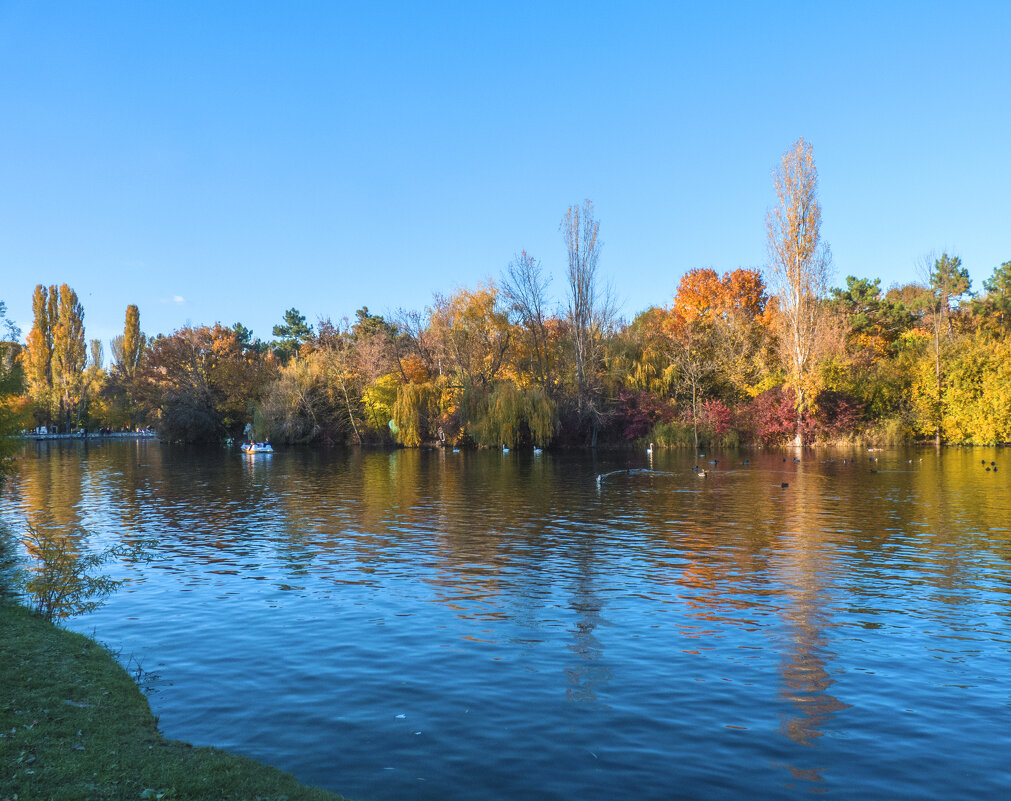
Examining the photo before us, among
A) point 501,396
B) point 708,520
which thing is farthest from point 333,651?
point 501,396

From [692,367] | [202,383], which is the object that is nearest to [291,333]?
[202,383]

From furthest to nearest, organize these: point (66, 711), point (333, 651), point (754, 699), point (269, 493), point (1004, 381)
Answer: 1. point (1004, 381)
2. point (269, 493)
3. point (333, 651)
4. point (754, 699)
5. point (66, 711)

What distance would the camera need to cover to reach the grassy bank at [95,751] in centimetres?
576

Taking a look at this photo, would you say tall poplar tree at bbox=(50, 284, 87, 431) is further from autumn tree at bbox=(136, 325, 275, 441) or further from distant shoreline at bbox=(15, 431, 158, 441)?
autumn tree at bbox=(136, 325, 275, 441)

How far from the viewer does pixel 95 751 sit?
253 inches

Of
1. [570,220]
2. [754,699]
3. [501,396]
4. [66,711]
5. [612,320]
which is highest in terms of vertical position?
[570,220]

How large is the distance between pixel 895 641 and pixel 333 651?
863 centimetres

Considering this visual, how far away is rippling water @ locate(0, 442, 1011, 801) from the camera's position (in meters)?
7.25

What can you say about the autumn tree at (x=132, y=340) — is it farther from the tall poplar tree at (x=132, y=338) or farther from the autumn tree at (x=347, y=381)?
the autumn tree at (x=347, y=381)

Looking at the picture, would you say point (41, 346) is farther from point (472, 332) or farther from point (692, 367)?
point (692, 367)

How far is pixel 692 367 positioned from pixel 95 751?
58893 millimetres

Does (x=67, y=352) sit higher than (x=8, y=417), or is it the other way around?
(x=67, y=352)

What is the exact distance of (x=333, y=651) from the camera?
35.2 feet

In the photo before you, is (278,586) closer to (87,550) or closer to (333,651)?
(333,651)
